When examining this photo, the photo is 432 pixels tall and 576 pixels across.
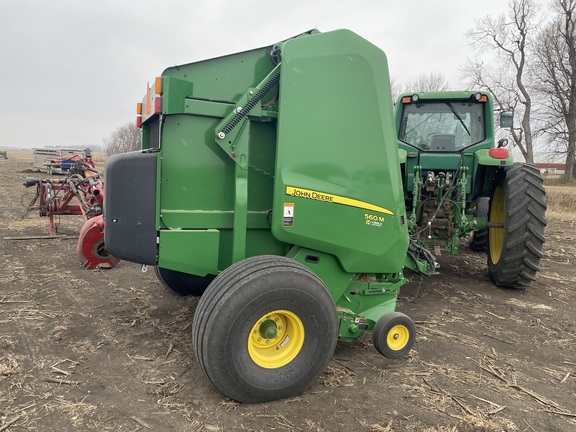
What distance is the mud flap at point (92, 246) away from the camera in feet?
16.3

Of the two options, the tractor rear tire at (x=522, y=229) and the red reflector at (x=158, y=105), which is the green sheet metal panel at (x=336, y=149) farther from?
the tractor rear tire at (x=522, y=229)

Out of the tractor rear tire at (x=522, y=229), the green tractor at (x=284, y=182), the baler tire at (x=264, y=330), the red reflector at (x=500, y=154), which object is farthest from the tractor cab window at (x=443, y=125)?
the baler tire at (x=264, y=330)

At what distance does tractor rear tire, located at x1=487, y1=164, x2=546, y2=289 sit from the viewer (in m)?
4.63

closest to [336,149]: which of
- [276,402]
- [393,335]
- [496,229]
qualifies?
[393,335]

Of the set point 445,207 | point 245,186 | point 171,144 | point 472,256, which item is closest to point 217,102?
point 171,144

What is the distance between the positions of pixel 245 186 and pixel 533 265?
3655mm

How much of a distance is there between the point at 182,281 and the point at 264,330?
1.85 metres

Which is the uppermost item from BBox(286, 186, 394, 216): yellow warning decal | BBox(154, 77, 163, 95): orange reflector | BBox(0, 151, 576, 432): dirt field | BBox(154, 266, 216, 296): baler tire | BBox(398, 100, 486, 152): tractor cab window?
BBox(398, 100, 486, 152): tractor cab window

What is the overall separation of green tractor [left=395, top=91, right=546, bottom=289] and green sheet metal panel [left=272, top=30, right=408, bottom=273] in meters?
2.29

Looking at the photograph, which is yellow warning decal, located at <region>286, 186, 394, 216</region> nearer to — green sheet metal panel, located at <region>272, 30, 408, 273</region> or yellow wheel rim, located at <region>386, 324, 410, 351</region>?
green sheet metal panel, located at <region>272, 30, 408, 273</region>

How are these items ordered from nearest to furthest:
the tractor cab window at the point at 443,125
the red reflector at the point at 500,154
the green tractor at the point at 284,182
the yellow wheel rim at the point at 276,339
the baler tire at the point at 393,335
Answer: the yellow wheel rim at the point at 276,339, the green tractor at the point at 284,182, the baler tire at the point at 393,335, the red reflector at the point at 500,154, the tractor cab window at the point at 443,125

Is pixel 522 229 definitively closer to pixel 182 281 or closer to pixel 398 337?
pixel 398 337

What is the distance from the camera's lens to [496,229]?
217 inches

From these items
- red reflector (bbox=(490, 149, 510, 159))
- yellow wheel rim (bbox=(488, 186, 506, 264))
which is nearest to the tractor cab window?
red reflector (bbox=(490, 149, 510, 159))
